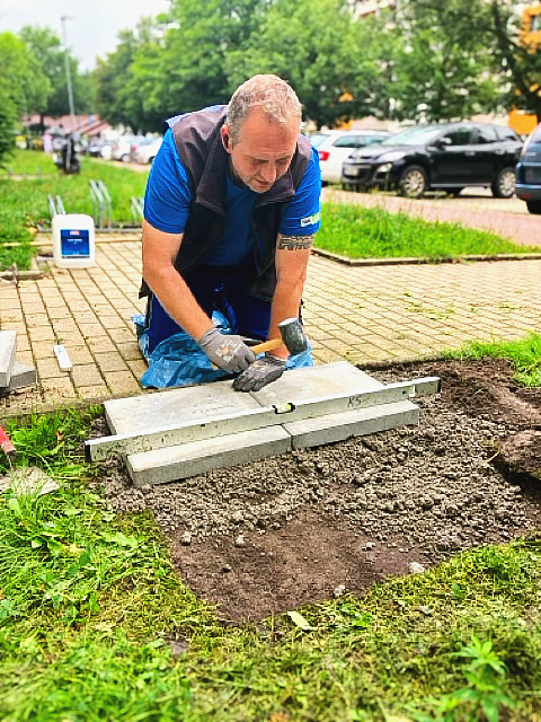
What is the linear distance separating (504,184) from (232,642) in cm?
1636

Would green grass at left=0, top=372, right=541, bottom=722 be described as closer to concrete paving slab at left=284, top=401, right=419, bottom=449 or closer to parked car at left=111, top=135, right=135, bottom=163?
concrete paving slab at left=284, top=401, right=419, bottom=449

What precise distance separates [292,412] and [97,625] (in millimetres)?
1435

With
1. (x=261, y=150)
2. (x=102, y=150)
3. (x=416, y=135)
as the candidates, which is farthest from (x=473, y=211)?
(x=102, y=150)

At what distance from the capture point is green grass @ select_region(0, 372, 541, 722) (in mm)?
1716

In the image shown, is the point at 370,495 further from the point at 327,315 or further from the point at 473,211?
the point at 473,211

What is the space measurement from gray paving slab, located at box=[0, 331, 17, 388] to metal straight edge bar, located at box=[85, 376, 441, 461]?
34.6 inches

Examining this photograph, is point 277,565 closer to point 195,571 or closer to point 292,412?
point 195,571

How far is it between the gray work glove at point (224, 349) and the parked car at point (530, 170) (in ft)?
33.0

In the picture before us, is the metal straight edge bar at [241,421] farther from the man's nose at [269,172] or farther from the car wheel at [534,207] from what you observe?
the car wheel at [534,207]

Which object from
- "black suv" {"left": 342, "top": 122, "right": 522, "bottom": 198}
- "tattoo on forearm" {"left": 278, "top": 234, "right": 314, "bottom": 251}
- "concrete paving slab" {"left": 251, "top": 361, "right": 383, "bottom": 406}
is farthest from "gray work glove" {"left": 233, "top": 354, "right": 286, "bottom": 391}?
"black suv" {"left": 342, "top": 122, "right": 522, "bottom": 198}

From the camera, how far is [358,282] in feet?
22.7

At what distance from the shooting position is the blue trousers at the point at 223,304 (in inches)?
157

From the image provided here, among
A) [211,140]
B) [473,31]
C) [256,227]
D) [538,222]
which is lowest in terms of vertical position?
[538,222]

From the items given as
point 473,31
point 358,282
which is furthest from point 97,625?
point 473,31
